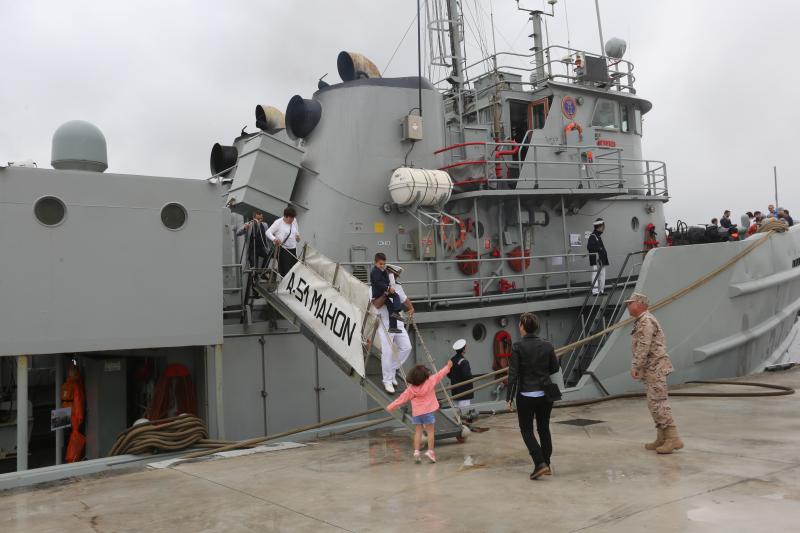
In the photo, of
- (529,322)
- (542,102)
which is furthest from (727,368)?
(529,322)

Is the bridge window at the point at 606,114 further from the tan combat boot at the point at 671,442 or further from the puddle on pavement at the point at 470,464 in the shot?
the puddle on pavement at the point at 470,464

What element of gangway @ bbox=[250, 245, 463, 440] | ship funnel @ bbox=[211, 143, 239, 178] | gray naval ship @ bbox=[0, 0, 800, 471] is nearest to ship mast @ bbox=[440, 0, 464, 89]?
gray naval ship @ bbox=[0, 0, 800, 471]

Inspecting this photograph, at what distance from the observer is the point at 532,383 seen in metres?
5.65

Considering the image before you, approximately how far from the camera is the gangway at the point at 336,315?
7.90 meters

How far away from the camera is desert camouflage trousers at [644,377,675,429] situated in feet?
21.3

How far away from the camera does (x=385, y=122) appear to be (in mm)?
11719

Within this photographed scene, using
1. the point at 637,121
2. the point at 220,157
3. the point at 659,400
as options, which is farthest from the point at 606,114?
the point at 659,400

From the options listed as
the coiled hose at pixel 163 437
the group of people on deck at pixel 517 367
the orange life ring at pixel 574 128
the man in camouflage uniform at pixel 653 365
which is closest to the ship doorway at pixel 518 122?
the orange life ring at pixel 574 128

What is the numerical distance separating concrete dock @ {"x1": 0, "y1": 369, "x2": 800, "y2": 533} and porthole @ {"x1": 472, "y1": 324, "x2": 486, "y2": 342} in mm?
3318

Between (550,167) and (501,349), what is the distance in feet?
13.0

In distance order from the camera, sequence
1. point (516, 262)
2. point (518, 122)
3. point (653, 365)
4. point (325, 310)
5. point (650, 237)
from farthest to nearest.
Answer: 1. point (650, 237)
2. point (518, 122)
3. point (516, 262)
4. point (325, 310)
5. point (653, 365)

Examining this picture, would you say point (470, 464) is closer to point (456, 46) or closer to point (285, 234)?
point (285, 234)

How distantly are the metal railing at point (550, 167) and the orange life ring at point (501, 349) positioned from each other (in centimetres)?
260

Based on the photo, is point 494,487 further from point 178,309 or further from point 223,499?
point 178,309
